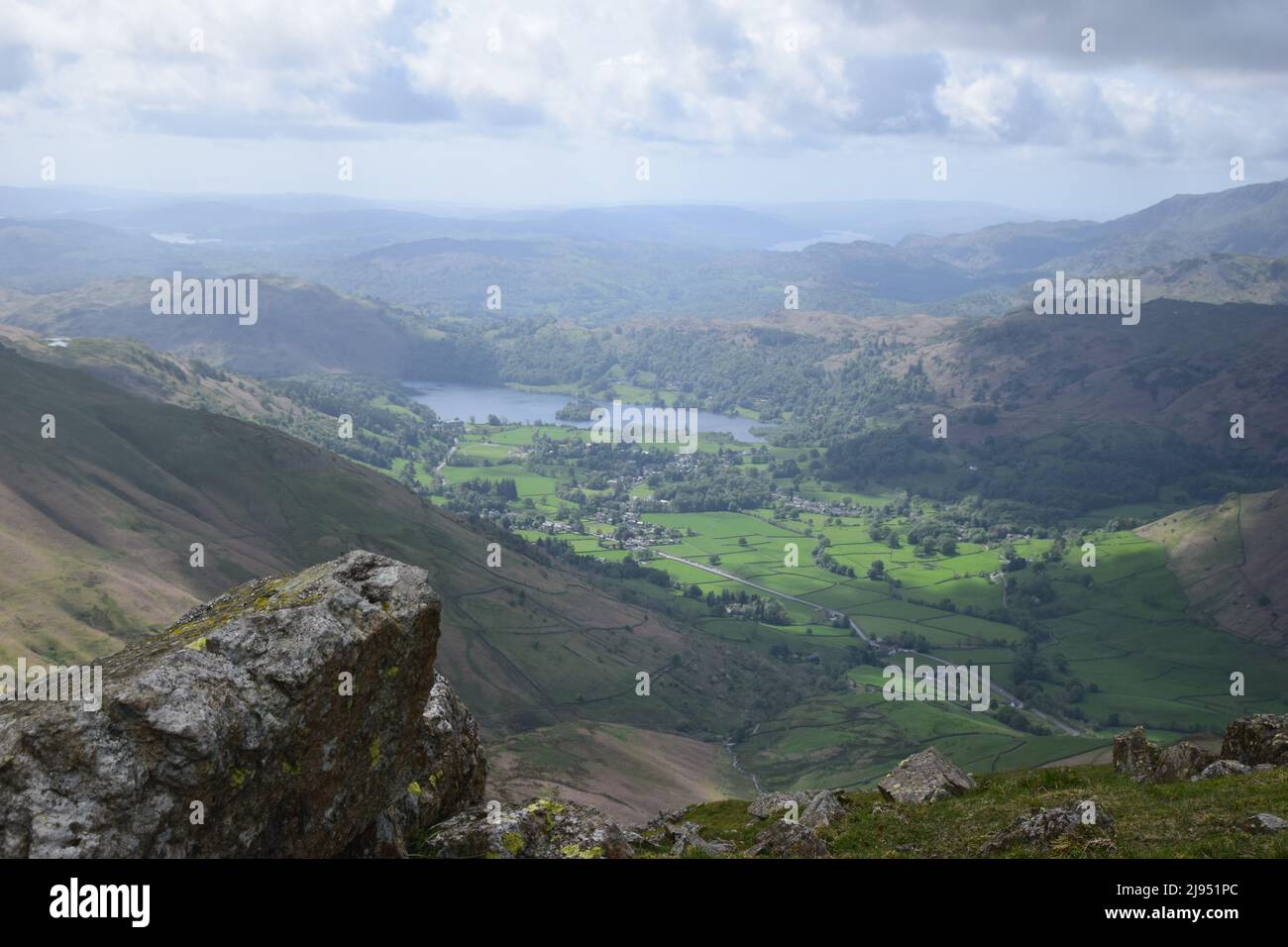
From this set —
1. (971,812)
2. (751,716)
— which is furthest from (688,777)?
(971,812)

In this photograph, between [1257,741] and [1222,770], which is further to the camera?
[1257,741]

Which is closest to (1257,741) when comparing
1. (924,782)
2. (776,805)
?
(924,782)

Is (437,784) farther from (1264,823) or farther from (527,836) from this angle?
(1264,823)

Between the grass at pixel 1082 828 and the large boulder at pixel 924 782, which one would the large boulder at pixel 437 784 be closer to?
the grass at pixel 1082 828

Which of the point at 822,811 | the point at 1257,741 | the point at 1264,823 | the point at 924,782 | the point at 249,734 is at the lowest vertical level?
the point at 924,782
